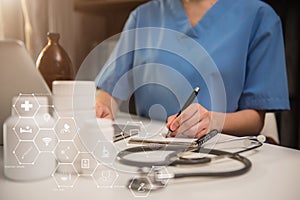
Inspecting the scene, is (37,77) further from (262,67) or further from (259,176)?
(262,67)

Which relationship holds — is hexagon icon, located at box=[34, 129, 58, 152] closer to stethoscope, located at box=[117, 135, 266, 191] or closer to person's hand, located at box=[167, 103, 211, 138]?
stethoscope, located at box=[117, 135, 266, 191]

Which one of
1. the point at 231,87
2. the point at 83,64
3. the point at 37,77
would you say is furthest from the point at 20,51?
the point at 83,64

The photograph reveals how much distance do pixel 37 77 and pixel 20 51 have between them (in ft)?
0.13

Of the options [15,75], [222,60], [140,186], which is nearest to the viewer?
[140,186]

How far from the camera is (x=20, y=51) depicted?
1.24 feet

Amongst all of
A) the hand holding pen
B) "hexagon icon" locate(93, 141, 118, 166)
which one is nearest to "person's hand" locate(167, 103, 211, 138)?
the hand holding pen

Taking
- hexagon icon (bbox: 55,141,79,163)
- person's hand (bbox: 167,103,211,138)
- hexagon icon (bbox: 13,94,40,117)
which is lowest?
person's hand (bbox: 167,103,211,138)

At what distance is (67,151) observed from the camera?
33cm

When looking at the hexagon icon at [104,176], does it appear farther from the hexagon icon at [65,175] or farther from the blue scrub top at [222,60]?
the blue scrub top at [222,60]

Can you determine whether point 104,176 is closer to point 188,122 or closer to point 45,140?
point 45,140

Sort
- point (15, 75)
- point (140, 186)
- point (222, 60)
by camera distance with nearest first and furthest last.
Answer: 1. point (140, 186)
2. point (15, 75)
3. point (222, 60)

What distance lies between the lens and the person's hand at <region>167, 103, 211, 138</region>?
45 cm

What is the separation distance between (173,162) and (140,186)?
2.7 inches
